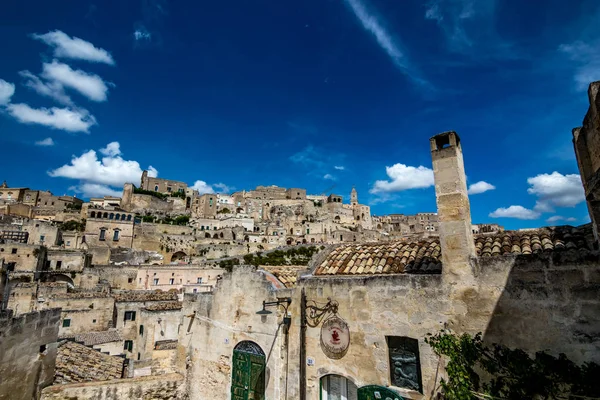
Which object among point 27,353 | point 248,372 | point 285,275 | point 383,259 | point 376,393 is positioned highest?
point 383,259

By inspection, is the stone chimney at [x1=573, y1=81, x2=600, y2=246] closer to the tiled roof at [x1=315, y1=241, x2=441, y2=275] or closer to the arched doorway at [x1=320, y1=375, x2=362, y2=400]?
the tiled roof at [x1=315, y1=241, x2=441, y2=275]

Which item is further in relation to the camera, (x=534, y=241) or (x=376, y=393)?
(x=376, y=393)

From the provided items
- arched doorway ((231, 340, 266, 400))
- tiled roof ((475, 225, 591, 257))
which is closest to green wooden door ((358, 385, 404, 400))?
arched doorway ((231, 340, 266, 400))

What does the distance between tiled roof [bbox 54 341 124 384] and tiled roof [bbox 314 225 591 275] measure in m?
9.86

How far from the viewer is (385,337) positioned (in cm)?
779

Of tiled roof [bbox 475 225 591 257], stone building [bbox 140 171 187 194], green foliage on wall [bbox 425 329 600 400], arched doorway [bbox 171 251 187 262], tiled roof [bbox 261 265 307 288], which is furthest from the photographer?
stone building [bbox 140 171 187 194]

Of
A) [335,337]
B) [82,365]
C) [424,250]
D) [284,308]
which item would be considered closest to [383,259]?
[424,250]

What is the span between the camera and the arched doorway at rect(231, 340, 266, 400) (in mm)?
9836

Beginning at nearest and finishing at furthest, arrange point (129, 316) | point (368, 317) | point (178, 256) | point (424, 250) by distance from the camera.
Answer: point (368, 317)
point (424, 250)
point (129, 316)
point (178, 256)

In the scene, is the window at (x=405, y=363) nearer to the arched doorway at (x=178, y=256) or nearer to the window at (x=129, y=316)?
the window at (x=129, y=316)

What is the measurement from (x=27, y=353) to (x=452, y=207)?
1120 cm

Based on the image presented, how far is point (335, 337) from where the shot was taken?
8594mm

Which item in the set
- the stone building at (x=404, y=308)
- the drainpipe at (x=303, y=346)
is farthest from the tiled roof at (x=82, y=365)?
the drainpipe at (x=303, y=346)

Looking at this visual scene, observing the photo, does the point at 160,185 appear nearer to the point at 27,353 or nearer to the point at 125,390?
the point at 125,390
